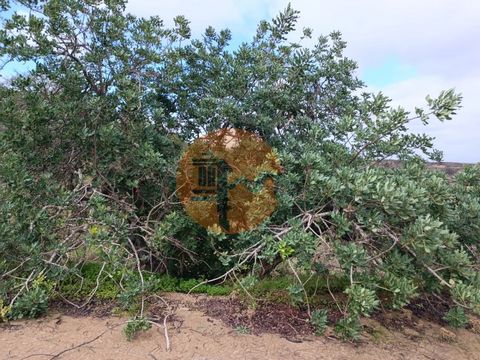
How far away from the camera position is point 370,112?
3488 mm

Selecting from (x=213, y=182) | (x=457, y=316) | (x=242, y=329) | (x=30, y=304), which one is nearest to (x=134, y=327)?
(x=242, y=329)

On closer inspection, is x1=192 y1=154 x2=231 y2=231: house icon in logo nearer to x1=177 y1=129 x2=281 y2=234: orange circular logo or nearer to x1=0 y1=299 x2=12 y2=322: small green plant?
x1=177 y1=129 x2=281 y2=234: orange circular logo

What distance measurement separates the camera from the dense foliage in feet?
9.61

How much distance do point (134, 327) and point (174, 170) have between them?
1.46 metres

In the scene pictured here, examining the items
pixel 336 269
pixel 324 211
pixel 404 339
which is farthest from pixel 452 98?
pixel 404 339

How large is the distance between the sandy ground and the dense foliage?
208mm

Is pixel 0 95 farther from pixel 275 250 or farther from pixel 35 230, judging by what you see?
pixel 275 250

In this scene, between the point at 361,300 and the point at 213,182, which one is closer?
the point at 361,300

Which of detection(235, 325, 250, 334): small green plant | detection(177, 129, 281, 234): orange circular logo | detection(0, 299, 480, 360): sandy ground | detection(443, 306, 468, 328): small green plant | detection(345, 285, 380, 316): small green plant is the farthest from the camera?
detection(177, 129, 281, 234): orange circular logo

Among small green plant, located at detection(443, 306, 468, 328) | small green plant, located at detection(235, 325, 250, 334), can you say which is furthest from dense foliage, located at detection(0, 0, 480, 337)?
small green plant, located at detection(235, 325, 250, 334)

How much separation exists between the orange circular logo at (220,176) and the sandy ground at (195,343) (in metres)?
0.96

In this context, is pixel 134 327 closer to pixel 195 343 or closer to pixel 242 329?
pixel 195 343

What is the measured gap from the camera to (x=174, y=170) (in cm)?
385

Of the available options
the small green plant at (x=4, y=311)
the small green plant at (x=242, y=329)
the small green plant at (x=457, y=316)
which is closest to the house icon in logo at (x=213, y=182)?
the small green plant at (x=242, y=329)
